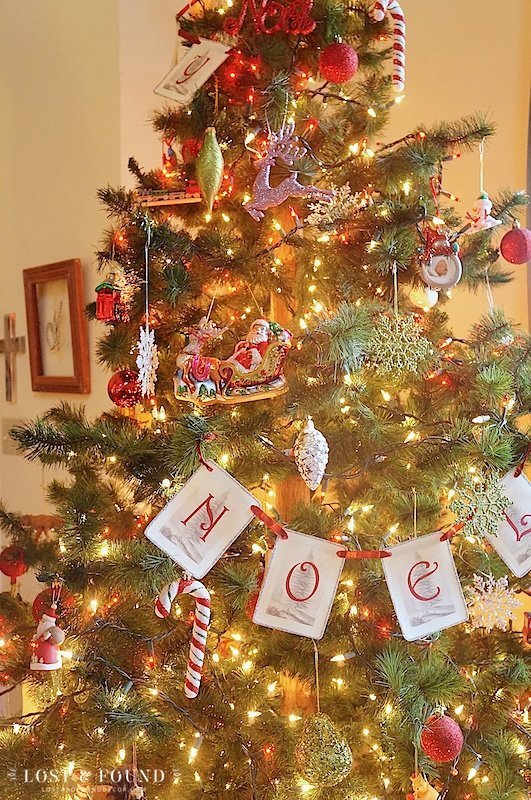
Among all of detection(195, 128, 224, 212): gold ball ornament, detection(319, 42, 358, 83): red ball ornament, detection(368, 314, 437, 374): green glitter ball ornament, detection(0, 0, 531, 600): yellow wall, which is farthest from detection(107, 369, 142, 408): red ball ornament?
detection(0, 0, 531, 600): yellow wall

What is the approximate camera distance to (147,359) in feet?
5.03

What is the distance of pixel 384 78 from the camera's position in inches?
65.1

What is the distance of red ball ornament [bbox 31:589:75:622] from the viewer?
1507mm

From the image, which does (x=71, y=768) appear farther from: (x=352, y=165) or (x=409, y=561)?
(x=352, y=165)

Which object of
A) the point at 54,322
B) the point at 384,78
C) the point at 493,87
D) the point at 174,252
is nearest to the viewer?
the point at 174,252

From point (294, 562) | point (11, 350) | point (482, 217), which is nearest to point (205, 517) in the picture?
point (294, 562)

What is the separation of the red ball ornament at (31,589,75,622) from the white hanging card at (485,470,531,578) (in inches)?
29.6

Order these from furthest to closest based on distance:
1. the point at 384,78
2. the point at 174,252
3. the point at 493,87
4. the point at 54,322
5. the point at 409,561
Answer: the point at 54,322 < the point at 493,87 < the point at 384,78 < the point at 174,252 < the point at 409,561

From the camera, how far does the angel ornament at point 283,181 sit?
60.4 inches

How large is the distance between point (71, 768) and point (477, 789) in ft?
2.33

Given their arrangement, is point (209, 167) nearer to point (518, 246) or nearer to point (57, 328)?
point (518, 246)

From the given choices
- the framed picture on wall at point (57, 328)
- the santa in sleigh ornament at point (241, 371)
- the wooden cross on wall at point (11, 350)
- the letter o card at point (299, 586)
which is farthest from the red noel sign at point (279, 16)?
the wooden cross on wall at point (11, 350)

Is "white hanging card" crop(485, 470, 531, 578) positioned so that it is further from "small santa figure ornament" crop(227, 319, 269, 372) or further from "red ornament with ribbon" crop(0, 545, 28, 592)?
"red ornament with ribbon" crop(0, 545, 28, 592)

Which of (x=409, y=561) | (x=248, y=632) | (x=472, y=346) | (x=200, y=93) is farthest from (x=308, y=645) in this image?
(x=200, y=93)
